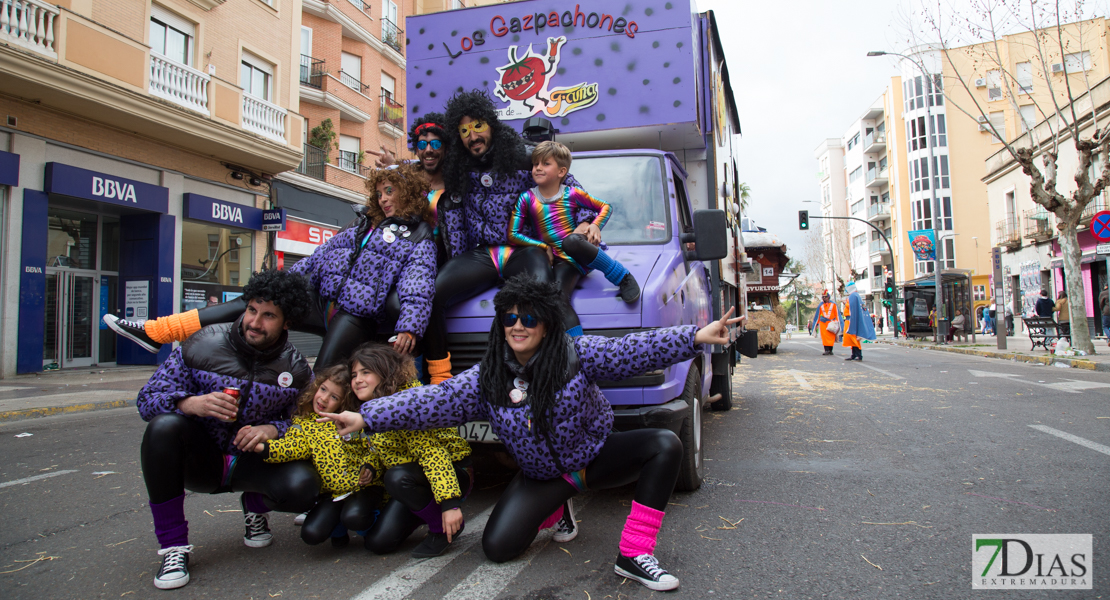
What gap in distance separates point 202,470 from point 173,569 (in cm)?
41

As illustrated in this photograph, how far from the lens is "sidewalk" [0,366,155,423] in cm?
798

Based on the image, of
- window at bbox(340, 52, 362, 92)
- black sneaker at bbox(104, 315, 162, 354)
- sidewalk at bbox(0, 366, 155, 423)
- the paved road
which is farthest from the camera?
window at bbox(340, 52, 362, 92)

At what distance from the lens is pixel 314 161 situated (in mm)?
20000

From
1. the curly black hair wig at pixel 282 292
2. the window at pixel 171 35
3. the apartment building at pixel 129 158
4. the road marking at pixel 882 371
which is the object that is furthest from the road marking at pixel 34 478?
the road marking at pixel 882 371

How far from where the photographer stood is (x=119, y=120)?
494 inches

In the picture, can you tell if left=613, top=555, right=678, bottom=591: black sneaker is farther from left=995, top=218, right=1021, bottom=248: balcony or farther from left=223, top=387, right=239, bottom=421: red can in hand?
left=995, top=218, right=1021, bottom=248: balcony

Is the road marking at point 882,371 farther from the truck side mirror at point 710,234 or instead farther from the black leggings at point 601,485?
the black leggings at point 601,485

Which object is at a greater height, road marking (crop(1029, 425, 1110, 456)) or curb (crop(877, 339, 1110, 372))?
curb (crop(877, 339, 1110, 372))

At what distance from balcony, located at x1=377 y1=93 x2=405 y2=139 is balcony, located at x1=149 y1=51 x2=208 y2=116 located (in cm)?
949

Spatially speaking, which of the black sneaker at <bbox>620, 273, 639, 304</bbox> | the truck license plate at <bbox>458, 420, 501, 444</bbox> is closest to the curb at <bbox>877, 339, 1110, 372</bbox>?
the black sneaker at <bbox>620, 273, 639, 304</bbox>

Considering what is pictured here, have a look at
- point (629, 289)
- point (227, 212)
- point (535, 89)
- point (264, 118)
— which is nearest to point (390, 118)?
point (264, 118)

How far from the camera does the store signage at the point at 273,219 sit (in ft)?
53.9

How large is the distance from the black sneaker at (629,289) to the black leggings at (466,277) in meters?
0.38

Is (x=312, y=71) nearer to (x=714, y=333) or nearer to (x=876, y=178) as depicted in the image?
(x=714, y=333)
